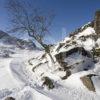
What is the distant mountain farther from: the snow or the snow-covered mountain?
the snow

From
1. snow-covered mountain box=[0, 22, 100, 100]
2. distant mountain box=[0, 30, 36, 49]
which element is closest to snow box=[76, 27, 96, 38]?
snow-covered mountain box=[0, 22, 100, 100]

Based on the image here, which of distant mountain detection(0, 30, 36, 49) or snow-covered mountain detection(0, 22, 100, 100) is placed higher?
distant mountain detection(0, 30, 36, 49)

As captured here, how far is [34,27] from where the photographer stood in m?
31.3

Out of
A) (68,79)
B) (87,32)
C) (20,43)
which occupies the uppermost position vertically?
(20,43)

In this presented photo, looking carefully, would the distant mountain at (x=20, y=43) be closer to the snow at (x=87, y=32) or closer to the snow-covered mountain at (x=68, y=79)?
the snow-covered mountain at (x=68, y=79)

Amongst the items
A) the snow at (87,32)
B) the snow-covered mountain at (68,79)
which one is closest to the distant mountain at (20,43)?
the snow-covered mountain at (68,79)

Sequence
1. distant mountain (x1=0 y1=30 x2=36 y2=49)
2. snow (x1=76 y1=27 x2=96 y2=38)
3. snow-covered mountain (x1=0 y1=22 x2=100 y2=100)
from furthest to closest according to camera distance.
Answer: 1. distant mountain (x1=0 y1=30 x2=36 y2=49)
2. snow (x1=76 y1=27 x2=96 y2=38)
3. snow-covered mountain (x1=0 y1=22 x2=100 y2=100)

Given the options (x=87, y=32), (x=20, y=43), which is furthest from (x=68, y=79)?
(x=20, y=43)

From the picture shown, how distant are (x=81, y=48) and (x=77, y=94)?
986 centimetres

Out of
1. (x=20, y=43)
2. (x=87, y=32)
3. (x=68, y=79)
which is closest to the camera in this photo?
(x=68, y=79)

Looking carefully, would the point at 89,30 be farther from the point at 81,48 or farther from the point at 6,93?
the point at 6,93

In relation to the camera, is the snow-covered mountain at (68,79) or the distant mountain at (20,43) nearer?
the snow-covered mountain at (68,79)

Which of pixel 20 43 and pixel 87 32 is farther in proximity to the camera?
pixel 20 43

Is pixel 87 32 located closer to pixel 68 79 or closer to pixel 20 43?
pixel 68 79
